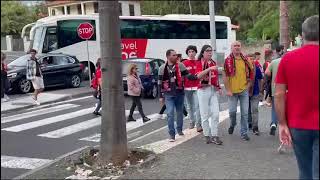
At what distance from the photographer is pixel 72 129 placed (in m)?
12.9

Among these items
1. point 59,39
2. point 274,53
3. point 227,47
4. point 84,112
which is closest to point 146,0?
point 227,47

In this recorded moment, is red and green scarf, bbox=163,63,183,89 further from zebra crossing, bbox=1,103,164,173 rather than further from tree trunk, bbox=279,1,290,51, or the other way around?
tree trunk, bbox=279,1,290,51

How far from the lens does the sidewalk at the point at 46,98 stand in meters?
16.9

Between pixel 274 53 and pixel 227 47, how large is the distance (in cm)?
2287

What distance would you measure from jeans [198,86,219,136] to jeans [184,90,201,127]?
Answer: 1198 millimetres

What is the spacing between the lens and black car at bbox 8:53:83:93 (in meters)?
20.5

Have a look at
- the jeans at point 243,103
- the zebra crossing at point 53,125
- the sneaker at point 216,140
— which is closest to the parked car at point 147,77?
the zebra crossing at point 53,125

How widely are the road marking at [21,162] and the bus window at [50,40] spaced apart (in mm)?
17805

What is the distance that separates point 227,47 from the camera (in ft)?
111

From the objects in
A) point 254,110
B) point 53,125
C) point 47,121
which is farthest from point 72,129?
point 254,110

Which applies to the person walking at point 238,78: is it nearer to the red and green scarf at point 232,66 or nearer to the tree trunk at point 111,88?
the red and green scarf at point 232,66

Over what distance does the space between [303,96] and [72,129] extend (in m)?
8.66

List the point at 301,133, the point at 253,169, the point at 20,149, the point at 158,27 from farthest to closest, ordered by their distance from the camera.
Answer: the point at 158,27 → the point at 20,149 → the point at 253,169 → the point at 301,133

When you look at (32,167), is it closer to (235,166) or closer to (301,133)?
(235,166)
